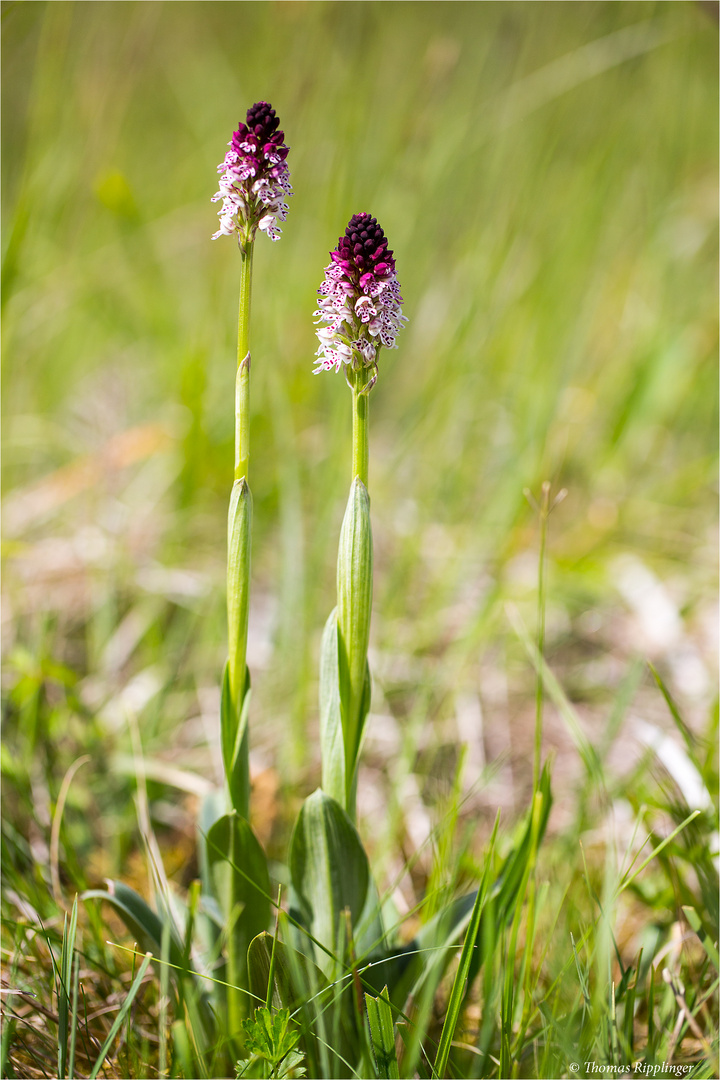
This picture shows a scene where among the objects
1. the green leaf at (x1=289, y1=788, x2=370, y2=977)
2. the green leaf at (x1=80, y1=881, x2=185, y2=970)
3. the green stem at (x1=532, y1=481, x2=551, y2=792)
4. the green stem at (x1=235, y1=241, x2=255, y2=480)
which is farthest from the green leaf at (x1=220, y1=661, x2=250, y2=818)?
the green stem at (x1=532, y1=481, x2=551, y2=792)

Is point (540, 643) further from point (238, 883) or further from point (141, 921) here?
point (141, 921)

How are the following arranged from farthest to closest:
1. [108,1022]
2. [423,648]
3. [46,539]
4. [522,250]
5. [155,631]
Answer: [522,250]
[46,539]
[423,648]
[155,631]
[108,1022]

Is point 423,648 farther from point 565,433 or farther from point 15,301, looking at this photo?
point 15,301

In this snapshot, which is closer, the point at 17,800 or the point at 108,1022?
the point at 108,1022

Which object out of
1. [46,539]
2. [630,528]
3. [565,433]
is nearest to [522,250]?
[565,433]

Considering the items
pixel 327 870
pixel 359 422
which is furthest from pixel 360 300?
pixel 327 870

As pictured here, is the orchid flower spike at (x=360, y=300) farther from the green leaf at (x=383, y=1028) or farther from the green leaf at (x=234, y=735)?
the green leaf at (x=383, y=1028)
